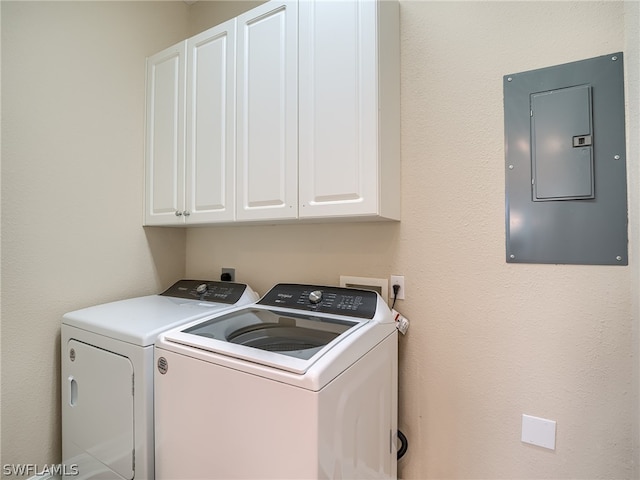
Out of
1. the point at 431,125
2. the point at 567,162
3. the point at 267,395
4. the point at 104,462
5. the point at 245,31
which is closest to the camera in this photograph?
the point at 267,395

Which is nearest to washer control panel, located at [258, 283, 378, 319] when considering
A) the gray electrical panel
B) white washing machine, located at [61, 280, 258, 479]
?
white washing machine, located at [61, 280, 258, 479]

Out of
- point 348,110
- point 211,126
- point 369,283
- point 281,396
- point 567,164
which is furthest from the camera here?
point 211,126

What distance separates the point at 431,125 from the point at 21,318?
6.66 feet

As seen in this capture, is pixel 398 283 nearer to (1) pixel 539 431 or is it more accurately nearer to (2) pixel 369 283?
(2) pixel 369 283

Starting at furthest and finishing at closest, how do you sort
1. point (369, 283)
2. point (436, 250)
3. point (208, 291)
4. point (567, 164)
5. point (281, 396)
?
1. point (208, 291)
2. point (369, 283)
3. point (436, 250)
4. point (567, 164)
5. point (281, 396)

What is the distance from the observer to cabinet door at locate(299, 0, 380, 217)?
1.17m

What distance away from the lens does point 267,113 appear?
4.55ft

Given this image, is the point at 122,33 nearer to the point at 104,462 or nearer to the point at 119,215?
the point at 119,215

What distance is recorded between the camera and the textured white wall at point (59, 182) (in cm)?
133

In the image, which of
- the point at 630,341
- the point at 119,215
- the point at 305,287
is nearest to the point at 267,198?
the point at 305,287

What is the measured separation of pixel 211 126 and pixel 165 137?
376 millimetres

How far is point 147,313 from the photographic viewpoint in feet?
4.59

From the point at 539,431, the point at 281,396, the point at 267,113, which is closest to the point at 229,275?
the point at 267,113

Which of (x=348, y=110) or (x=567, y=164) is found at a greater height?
(x=348, y=110)
